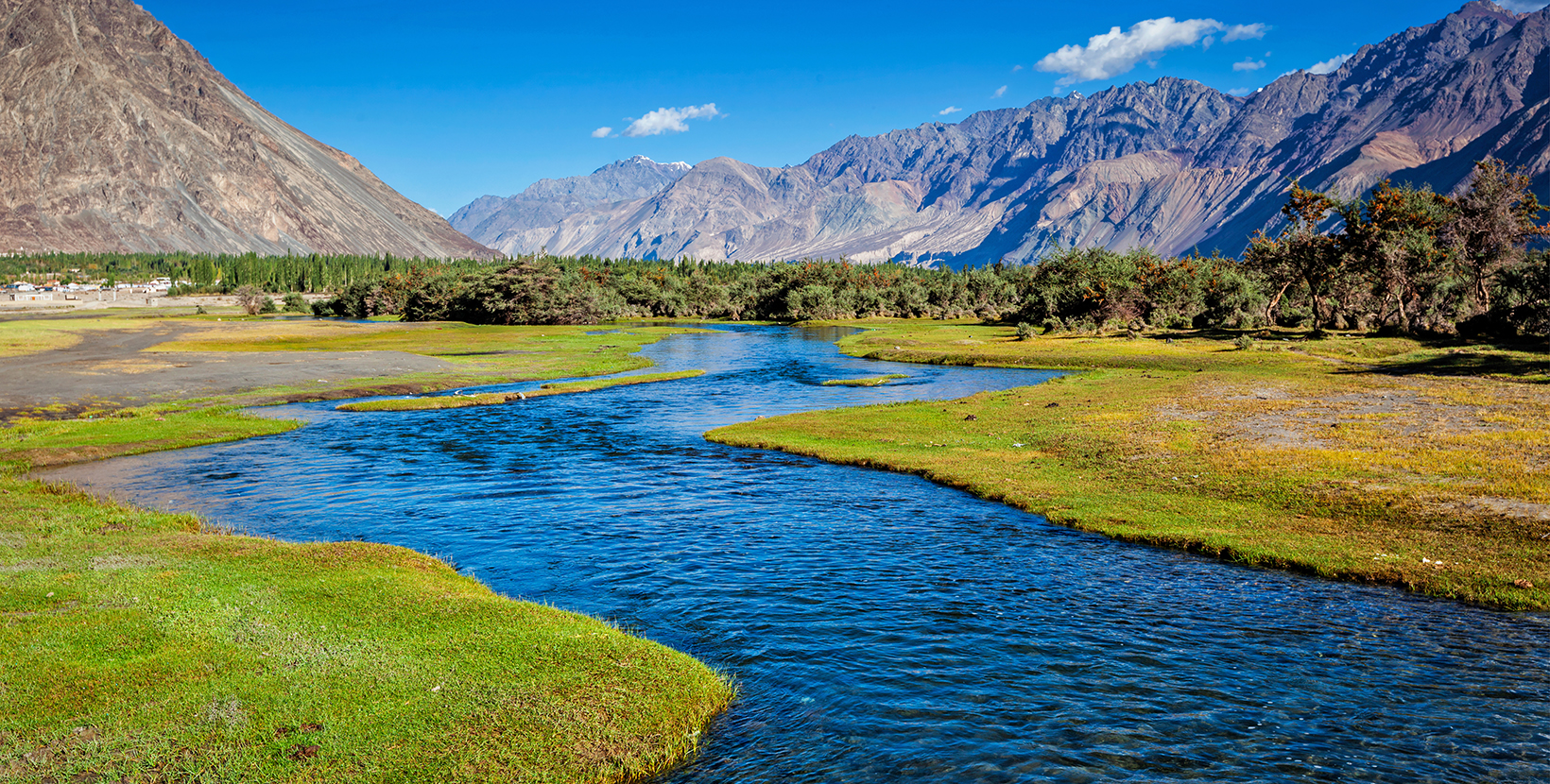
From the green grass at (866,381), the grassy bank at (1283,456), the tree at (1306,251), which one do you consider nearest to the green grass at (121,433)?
the grassy bank at (1283,456)

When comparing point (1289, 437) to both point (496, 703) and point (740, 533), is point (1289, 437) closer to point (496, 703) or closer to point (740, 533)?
point (740, 533)

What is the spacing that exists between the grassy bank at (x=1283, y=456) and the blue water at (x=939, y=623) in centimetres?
178

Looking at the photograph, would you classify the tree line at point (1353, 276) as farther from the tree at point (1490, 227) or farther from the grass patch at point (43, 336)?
the grass patch at point (43, 336)

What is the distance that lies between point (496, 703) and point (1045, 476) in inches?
957

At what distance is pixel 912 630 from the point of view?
63.5 ft

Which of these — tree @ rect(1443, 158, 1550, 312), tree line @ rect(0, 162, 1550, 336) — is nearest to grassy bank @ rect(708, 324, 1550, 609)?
tree @ rect(1443, 158, 1550, 312)

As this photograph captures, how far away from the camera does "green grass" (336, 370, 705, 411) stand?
56375 millimetres

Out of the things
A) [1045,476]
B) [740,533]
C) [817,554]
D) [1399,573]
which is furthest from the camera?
[1045,476]

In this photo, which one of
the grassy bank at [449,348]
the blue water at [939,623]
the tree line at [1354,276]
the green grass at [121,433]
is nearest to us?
the blue water at [939,623]

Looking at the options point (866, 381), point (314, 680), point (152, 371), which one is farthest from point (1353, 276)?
point (152, 371)

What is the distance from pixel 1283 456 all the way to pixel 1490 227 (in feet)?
219

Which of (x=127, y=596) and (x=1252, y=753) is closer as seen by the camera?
(x=1252, y=753)

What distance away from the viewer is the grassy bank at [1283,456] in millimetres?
23031

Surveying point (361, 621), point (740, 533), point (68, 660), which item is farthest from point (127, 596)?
point (740, 533)
